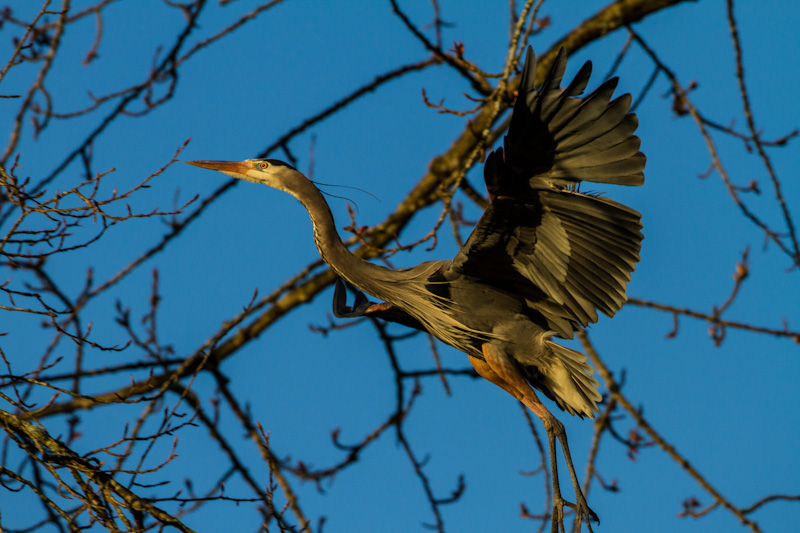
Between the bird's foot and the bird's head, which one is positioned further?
the bird's head

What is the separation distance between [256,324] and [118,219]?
8.52ft

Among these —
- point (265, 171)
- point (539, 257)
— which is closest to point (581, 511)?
point (539, 257)

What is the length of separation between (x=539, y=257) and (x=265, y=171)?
3.27ft

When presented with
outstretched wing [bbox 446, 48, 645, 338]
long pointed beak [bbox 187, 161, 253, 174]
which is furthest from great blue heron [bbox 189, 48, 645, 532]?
long pointed beak [bbox 187, 161, 253, 174]

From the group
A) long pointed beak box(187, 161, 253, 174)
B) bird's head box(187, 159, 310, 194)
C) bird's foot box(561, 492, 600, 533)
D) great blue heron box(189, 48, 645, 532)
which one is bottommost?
bird's foot box(561, 492, 600, 533)

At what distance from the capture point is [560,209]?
7.45 feet

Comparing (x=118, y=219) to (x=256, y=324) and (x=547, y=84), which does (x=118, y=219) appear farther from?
(x=256, y=324)

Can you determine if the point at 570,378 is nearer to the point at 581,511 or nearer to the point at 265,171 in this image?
the point at 581,511

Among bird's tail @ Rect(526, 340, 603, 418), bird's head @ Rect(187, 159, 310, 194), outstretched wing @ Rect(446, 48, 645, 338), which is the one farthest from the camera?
bird's head @ Rect(187, 159, 310, 194)

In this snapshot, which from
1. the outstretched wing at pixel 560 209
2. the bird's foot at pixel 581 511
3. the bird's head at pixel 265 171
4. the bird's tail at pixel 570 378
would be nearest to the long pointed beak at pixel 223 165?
the bird's head at pixel 265 171

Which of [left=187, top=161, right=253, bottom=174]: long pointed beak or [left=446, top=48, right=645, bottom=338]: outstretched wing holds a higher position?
[left=187, top=161, right=253, bottom=174]: long pointed beak

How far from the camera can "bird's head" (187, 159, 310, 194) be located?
2.62m

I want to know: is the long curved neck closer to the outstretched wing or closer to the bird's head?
the bird's head

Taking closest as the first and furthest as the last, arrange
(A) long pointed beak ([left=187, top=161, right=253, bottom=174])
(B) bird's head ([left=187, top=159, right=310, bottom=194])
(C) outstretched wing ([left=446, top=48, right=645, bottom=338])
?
(C) outstretched wing ([left=446, top=48, right=645, bottom=338])
(B) bird's head ([left=187, top=159, right=310, bottom=194])
(A) long pointed beak ([left=187, top=161, right=253, bottom=174])
